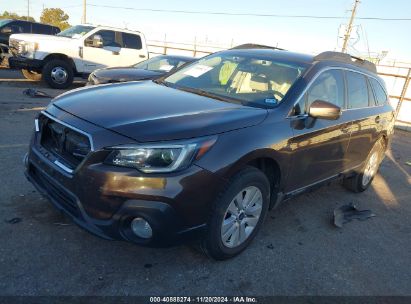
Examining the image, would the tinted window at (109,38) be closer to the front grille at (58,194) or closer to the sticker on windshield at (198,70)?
the sticker on windshield at (198,70)

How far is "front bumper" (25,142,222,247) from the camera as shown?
8.52 feet

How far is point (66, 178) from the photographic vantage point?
110 inches

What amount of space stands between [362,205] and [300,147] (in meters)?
2.19

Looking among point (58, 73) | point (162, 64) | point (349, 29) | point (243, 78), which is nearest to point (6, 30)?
point (58, 73)

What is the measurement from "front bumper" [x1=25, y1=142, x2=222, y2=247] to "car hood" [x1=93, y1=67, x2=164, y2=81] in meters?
6.03

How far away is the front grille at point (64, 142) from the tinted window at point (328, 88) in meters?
2.12

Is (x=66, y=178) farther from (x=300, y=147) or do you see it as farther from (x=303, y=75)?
(x=303, y=75)

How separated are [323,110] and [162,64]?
7128 mm

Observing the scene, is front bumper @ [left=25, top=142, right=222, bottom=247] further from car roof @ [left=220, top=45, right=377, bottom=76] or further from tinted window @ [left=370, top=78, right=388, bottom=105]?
tinted window @ [left=370, top=78, right=388, bottom=105]

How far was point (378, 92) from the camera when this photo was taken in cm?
529

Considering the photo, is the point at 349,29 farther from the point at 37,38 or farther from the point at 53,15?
the point at 53,15

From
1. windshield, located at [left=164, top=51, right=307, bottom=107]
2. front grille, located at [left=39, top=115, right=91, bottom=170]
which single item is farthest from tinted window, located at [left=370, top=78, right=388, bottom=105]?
front grille, located at [left=39, top=115, right=91, bottom=170]

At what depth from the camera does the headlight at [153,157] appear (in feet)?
8.57

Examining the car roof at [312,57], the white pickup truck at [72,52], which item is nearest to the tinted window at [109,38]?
the white pickup truck at [72,52]
